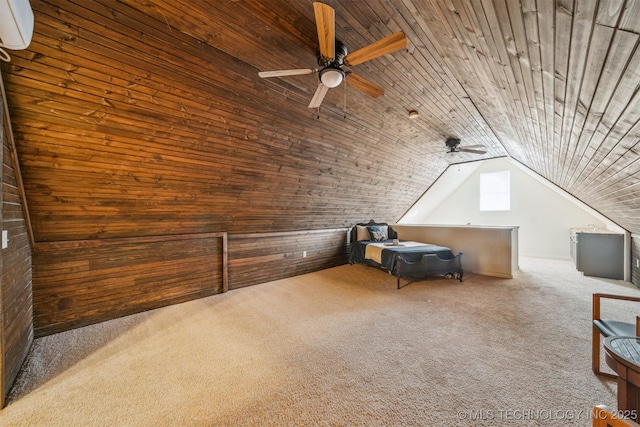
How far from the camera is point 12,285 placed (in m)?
1.96

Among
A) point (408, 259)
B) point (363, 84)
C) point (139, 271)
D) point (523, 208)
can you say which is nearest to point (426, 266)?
point (408, 259)

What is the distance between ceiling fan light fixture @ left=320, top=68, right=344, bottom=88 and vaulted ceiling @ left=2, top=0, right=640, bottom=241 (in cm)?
36

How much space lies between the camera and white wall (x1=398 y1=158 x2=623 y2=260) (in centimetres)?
651

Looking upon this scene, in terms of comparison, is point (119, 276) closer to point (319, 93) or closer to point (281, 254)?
point (281, 254)

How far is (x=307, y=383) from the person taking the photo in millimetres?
1833


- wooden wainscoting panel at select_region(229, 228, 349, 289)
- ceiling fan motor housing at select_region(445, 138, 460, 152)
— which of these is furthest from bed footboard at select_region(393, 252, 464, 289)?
ceiling fan motor housing at select_region(445, 138, 460, 152)

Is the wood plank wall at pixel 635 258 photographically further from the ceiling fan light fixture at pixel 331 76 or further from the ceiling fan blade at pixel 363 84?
the ceiling fan light fixture at pixel 331 76

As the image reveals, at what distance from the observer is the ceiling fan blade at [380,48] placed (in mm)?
1634

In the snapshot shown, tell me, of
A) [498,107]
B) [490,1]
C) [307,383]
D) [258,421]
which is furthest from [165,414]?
[498,107]

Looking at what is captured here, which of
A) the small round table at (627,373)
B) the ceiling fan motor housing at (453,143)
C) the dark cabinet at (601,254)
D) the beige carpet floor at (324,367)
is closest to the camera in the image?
the small round table at (627,373)

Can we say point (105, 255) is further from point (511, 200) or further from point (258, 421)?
point (511, 200)

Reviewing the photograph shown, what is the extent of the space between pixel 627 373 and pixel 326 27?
2579 mm

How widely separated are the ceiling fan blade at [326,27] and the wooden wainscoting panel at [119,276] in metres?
3.06

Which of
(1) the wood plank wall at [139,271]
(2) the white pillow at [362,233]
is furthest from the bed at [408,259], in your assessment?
(1) the wood plank wall at [139,271]
